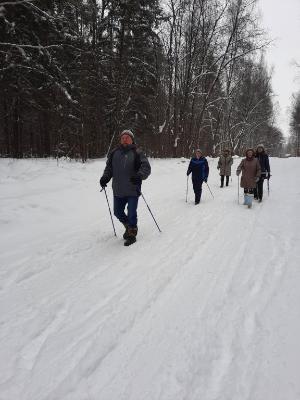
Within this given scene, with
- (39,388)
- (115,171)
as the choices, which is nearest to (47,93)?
(115,171)

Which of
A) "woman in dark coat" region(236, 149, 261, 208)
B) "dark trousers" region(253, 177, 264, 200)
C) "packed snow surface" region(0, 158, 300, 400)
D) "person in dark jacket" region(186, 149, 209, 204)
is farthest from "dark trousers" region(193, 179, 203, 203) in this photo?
"packed snow surface" region(0, 158, 300, 400)

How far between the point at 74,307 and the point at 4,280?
147 cm

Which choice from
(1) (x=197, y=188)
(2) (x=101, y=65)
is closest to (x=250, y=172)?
(1) (x=197, y=188)

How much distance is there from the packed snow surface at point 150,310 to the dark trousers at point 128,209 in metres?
0.46

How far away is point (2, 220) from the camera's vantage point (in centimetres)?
684

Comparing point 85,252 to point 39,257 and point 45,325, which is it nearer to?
point 39,257

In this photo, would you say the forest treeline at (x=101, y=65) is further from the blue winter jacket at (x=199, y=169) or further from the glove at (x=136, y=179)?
the glove at (x=136, y=179)

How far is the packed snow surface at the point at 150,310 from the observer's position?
2.38m

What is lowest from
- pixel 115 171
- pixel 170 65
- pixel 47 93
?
pixel 115 171

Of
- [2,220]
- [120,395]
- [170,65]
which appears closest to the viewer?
[120,395]

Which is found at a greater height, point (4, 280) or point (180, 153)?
point (180, 153)

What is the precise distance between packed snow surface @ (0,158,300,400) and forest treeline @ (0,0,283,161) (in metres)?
7.15

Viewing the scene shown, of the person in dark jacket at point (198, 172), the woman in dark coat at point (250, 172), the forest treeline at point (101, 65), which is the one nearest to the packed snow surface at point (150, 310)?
the woman in dark coat at point (250, 172)

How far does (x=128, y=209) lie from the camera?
5.83m
